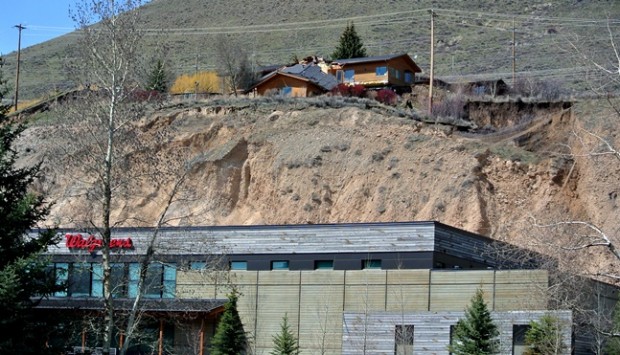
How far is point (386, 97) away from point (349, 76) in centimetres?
1067

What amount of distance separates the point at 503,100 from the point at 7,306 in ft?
149

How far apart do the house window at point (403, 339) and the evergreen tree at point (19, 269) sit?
16.6 meters

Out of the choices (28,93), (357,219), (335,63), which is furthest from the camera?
(28,93)

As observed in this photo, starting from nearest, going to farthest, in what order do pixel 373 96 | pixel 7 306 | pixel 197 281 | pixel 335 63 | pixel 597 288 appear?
1. pixel 7 306
2. pixel 597 288
3. pixel 197 281
4. pixel 373 96
5. pixel 335 63

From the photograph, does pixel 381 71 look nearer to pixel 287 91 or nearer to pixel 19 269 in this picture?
pixel 287 91

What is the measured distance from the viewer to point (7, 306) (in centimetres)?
2914

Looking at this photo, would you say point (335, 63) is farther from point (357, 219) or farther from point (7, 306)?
point (7, 306)

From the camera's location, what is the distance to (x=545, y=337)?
122 feet

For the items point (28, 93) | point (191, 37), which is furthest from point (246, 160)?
point (191, 37)

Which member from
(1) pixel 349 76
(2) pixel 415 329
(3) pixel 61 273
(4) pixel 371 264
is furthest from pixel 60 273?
(1) pixel 349 76

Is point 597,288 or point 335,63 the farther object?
point 335,63

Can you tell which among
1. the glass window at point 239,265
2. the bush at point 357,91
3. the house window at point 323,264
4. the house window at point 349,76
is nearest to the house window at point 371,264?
the house window at point 323,264

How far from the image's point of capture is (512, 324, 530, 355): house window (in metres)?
40.3

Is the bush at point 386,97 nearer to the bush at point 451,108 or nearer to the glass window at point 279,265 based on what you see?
the bush at point 451,108
